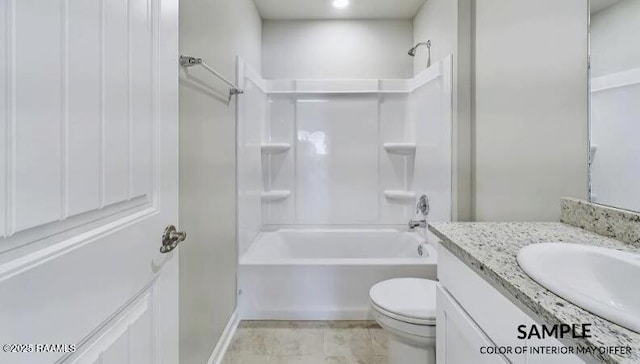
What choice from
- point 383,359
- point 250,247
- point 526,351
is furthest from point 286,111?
point 526,351

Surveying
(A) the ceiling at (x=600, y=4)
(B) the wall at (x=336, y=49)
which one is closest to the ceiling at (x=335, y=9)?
(B) the wall at (x=336, y=49)

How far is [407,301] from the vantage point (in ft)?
5.19

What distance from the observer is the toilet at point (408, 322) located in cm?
142

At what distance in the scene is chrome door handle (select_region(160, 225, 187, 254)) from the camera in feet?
2.82

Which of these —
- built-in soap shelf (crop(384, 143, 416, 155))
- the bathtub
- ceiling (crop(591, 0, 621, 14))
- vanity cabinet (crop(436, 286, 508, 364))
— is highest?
ceiling (crop(591, 0, 621, 14))

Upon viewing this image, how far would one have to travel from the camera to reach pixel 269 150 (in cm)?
302

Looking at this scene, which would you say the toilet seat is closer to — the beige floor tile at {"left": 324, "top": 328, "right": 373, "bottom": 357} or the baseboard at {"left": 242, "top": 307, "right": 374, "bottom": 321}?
the beige floor tile at {"left": 324, "top": 328, "right": 373, "bottom": 357}

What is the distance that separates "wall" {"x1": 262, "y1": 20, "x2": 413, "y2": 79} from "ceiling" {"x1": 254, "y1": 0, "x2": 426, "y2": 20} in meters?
0.08

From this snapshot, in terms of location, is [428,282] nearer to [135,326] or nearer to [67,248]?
[135,326]

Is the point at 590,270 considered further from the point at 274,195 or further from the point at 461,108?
the point at 274,195

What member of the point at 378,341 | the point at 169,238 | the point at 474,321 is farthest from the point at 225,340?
the point at 474,321

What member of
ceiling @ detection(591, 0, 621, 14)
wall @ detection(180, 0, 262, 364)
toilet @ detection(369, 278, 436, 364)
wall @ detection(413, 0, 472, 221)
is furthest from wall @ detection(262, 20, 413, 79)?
toilet @ detection(369, 278, 436, 364)

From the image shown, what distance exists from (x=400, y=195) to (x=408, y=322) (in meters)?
1.71

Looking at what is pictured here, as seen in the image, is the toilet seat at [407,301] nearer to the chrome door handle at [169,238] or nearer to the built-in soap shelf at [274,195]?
the chrome door handle at [169,238]
